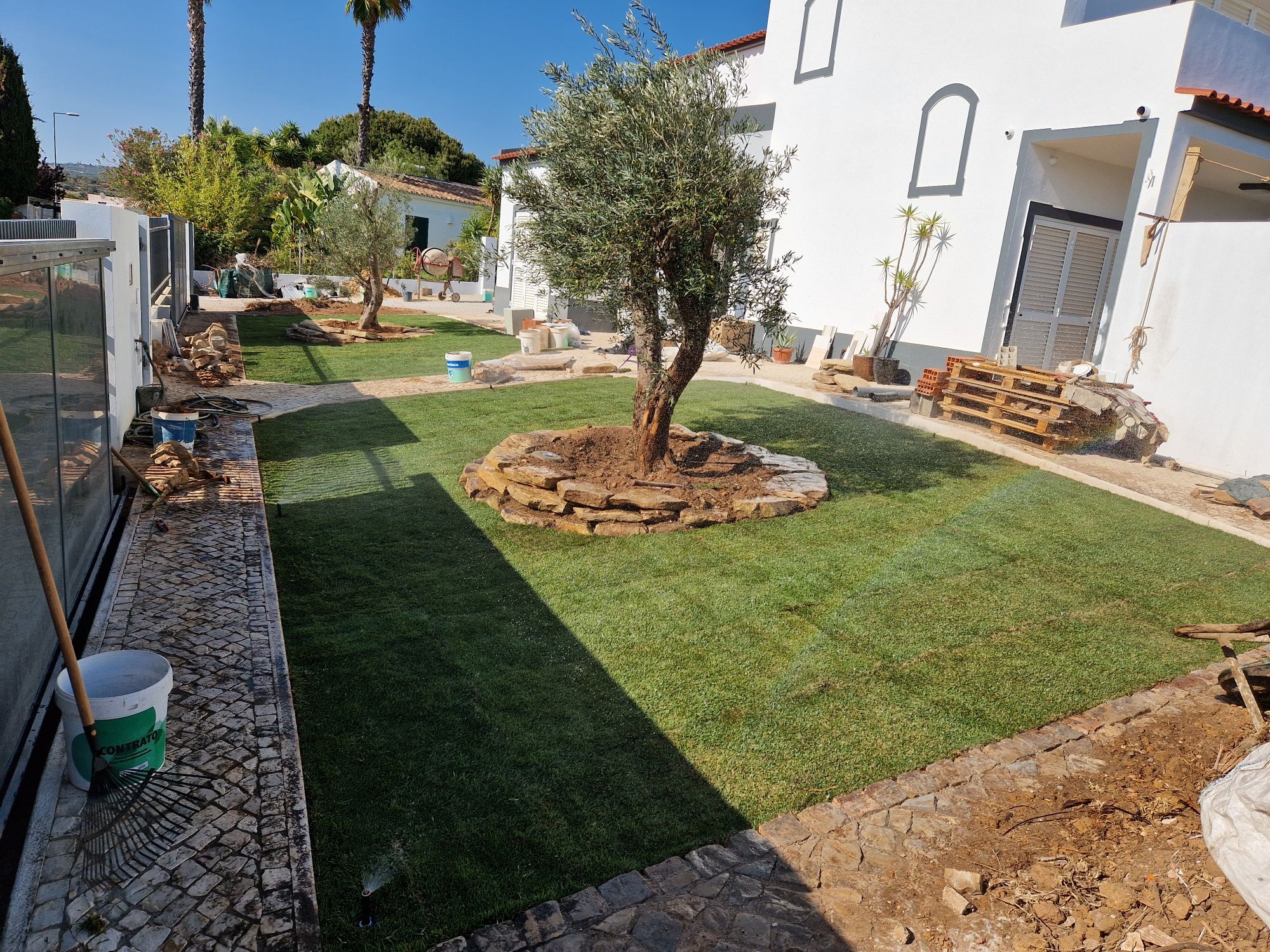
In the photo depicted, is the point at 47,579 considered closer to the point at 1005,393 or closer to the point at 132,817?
the point at 132,817

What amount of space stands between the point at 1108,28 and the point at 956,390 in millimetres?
5843

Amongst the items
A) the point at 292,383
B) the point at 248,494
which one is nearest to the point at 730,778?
the point at 248,494

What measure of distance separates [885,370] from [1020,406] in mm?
4156

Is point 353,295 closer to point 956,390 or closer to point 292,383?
point 292,383

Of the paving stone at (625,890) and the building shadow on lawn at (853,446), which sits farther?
the building shadow on lawn at (853,446)

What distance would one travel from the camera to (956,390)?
12.9m

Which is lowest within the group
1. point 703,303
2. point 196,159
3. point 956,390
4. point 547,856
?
point 547,856

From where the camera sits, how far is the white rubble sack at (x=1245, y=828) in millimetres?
3189

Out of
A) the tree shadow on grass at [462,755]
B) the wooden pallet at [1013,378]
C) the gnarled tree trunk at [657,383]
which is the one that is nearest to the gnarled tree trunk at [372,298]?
the gnarled tree trunk at [657,383]

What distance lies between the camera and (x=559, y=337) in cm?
1927

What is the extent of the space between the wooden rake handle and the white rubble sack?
4675mm

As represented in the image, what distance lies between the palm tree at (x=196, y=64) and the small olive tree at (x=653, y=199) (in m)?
26.0

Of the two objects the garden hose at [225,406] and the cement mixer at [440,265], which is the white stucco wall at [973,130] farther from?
the cement mixer at [440,265]

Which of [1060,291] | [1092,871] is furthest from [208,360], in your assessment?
[1060,291]
